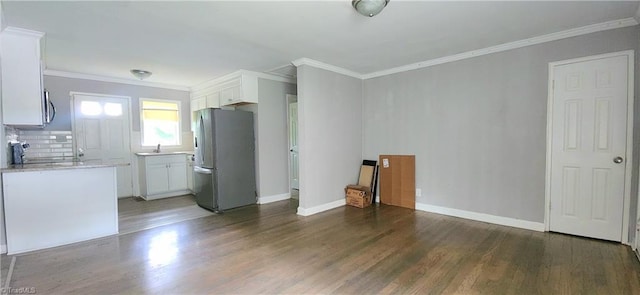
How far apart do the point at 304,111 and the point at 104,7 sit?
2380mm

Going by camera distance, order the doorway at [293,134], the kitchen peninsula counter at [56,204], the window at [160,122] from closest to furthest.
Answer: the kitchen peninsula counter at [56,204], the doorway at [293,134], the window at [160,122]

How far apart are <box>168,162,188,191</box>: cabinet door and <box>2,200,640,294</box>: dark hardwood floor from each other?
215 centimetres

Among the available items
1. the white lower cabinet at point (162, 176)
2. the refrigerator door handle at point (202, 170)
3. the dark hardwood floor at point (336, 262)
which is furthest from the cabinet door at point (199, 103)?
the dark hardwood floor at point (336, 262)

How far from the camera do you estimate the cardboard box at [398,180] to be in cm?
429

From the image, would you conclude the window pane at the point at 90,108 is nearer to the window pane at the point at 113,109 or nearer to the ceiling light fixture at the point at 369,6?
the window pane at the point at 113,109

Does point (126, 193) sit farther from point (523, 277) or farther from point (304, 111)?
point (523, 277)

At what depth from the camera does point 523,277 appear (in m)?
2.17

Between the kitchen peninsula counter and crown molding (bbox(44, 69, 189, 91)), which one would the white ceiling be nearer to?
crown molding (bbox(44, 69, 189, 91))

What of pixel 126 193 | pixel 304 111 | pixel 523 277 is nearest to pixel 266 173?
pixel 304 111

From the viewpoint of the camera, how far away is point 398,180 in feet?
14.5

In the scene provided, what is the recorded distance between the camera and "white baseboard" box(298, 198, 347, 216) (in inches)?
157

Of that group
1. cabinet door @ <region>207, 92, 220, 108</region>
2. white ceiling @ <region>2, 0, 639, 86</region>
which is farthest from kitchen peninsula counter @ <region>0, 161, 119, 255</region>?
cabinet door @ <region>207, 92, 220, 108</region>

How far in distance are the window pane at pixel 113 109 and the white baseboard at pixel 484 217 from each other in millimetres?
5636

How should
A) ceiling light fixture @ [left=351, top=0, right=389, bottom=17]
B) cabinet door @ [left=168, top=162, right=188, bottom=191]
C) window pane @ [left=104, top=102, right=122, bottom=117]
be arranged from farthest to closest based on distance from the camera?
cabinet door @ [left=168, top=162, right=188, bottom=191] → window pane @ [left=104, top=102, right=122, bottom=117] → ceiling light fixture @ [left=351, top=0, right=389, bottom=17]
